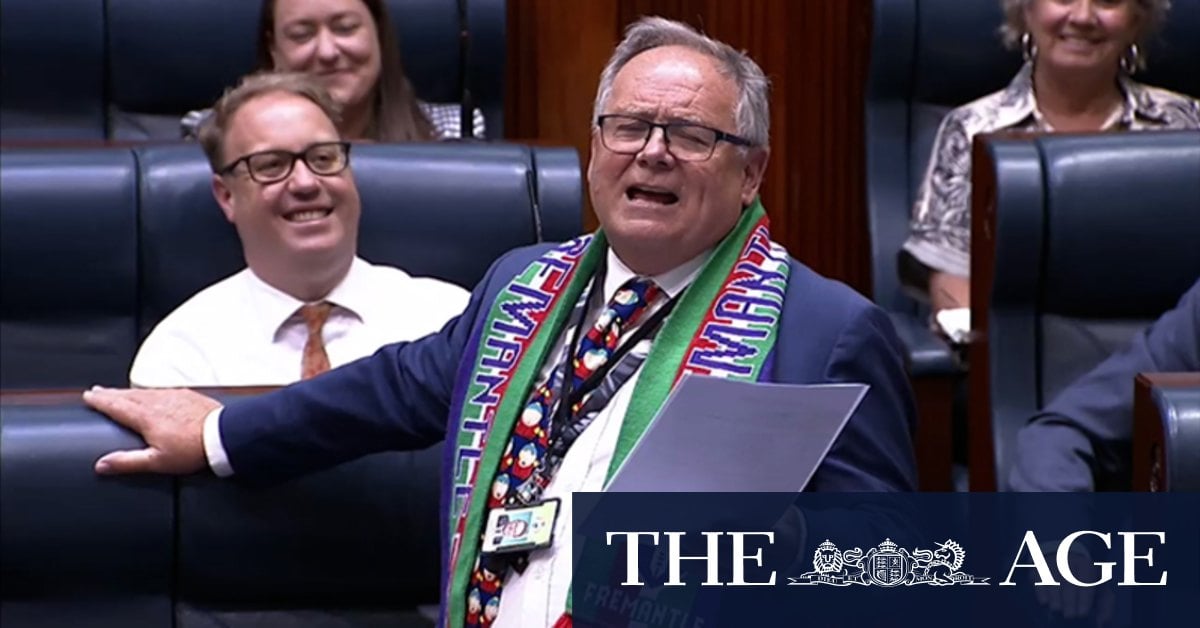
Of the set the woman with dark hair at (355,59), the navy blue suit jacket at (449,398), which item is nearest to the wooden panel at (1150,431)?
the navy blue suit jacket at (449,398)

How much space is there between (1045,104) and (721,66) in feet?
2.29

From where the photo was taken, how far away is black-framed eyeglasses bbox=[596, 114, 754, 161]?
0.96 metres

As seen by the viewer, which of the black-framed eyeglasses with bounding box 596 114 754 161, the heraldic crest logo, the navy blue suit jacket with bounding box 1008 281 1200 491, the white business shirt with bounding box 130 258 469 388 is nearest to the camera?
the heraldic crest logo

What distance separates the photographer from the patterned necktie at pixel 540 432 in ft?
3.07

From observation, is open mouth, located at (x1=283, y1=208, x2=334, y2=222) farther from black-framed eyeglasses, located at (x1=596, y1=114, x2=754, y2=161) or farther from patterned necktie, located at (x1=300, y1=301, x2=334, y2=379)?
black-framed eyeglasses, located at (x1=596, y1=114, x2=754, y2=161)

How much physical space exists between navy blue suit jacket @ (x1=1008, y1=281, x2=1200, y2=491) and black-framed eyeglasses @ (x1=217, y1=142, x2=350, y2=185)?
17.6 inches

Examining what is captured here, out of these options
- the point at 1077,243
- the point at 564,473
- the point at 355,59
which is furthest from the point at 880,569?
the point at 355,59

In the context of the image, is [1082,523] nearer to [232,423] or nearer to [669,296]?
[669,296]

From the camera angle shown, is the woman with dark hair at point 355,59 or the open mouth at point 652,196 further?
the woman with dark hair at point 355,59

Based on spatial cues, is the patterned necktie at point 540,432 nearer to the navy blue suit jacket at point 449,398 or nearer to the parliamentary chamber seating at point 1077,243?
the navy blue suit jacket at point 449,398

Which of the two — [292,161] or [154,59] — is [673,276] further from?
[154,59]

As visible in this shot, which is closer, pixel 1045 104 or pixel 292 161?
pixel 292 161

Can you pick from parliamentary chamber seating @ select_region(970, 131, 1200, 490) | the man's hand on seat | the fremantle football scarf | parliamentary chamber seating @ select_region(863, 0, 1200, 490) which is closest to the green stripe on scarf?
the fremantle football scarf

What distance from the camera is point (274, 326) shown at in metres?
1.29
